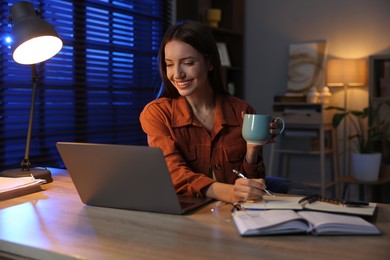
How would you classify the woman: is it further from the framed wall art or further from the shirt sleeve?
the framed wall art

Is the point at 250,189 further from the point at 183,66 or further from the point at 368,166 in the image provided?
the point at 368,166

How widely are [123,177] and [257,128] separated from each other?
418 millimetres

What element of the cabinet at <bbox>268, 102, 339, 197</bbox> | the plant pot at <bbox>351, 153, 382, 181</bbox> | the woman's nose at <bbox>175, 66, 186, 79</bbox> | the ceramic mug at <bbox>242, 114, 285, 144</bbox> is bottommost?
the plant pot at <bbox>351, 153, 382, 181</bbox>

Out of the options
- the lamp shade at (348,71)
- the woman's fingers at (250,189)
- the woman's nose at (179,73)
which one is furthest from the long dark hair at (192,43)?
the lamp shade at (348,71)

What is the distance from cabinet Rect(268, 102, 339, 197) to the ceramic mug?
2696 mm

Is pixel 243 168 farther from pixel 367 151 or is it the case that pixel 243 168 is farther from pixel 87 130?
pixel 367 151

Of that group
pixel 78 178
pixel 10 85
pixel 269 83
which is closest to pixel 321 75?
pixel 269 83

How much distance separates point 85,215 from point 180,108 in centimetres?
67

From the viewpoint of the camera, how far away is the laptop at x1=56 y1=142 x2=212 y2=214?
1.16 metres

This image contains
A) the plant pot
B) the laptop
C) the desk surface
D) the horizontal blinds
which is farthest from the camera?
the plant pot

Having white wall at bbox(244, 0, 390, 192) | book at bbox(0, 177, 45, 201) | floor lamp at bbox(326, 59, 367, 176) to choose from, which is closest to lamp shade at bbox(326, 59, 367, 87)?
floor lamp at bbox(326, 59, 367, 176)

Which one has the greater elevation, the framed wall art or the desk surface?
the framed wall art

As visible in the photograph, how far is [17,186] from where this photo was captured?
4.95 ft

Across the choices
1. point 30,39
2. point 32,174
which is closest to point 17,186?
point 32,174
